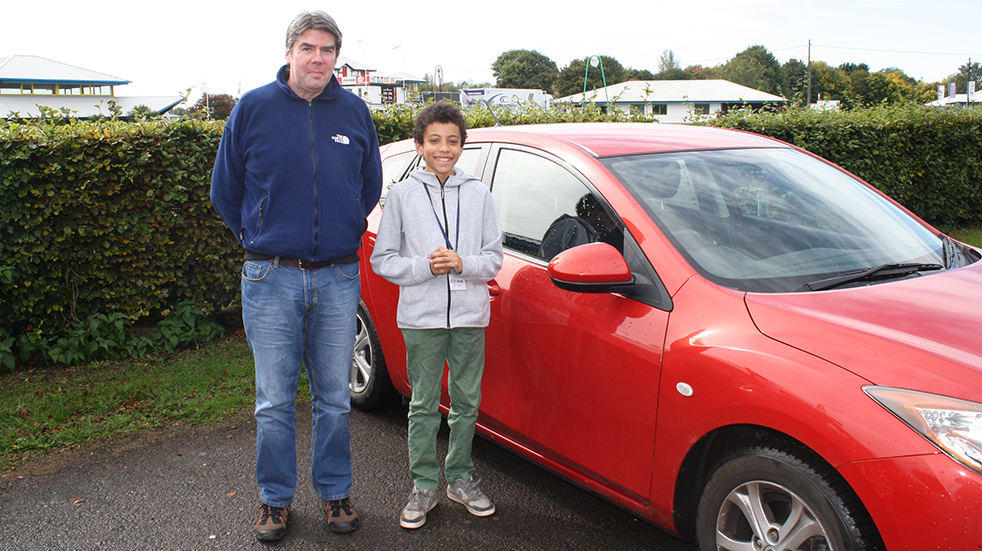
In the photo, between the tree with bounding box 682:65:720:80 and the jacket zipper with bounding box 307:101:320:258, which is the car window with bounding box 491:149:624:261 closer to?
the jacket zipper with bounding box 307:101:320:258

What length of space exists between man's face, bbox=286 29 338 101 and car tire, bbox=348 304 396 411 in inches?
59.1

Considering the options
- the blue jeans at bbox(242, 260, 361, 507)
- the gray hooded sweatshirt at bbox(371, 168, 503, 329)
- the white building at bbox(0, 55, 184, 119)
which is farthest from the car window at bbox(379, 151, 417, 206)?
the white building at bbox(0, 55, 184, 119)

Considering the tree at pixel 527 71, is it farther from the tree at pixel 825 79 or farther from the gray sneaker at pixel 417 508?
the gray sneaker at pixel 417 508

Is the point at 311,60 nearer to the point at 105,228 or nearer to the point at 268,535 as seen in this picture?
the point at 268,535

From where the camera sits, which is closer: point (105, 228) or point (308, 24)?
point (308, 24)

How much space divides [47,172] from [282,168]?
301cm

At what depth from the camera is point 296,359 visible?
289 cm

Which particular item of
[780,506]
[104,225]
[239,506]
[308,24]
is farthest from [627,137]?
[104,225]

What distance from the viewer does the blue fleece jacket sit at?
2.66 meters

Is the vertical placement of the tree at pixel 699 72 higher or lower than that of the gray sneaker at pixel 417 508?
higher

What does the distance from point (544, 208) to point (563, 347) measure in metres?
0.66

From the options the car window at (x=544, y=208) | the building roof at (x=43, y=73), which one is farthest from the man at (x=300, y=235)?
the building roof at (x=43, y=73)

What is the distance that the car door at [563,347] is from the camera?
2.40 metres

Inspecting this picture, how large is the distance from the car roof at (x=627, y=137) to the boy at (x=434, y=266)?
48 cm
